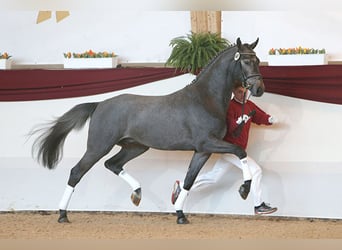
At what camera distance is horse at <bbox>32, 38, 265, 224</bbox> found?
3.72 meters

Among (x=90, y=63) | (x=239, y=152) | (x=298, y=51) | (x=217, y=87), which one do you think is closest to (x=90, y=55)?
(x=90, y=63)

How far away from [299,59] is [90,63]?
79.7 inches

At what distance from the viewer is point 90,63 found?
187 inches

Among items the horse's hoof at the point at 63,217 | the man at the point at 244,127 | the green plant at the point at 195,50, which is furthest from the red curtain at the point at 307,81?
the horse's hoof at the point at 63,217

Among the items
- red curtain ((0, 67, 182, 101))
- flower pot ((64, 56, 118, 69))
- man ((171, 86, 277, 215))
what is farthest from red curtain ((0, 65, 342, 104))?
man ((171, 86, 277, 215))

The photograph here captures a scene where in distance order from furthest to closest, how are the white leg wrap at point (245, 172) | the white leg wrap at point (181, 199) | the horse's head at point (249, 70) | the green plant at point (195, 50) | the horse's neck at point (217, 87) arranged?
1. the green plant at point (195, 50)
2. the white leg wrap at point (181, 199)
3. the horse's neck at point (217, 87)
4. the white leg wrap at point (245, 172)
5. the horse's head at point (249, 70)

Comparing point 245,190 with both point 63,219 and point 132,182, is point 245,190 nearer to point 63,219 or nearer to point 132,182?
point 132,182

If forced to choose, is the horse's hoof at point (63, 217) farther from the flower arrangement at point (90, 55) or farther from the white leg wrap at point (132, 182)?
the flower arrangement at point (90, 55)

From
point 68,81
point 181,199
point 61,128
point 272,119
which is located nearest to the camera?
point 181,199

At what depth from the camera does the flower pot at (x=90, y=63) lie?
4.72 meters

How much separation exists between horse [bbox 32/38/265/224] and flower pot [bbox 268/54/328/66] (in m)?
0.70

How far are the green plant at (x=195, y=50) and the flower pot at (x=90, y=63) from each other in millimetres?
611

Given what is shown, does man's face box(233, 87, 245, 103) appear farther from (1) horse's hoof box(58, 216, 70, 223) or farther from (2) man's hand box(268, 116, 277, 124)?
(1) horse's hoof box(58, 216, 70, 223)

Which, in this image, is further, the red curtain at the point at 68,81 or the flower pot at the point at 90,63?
the flower pot at the point at 90,63
